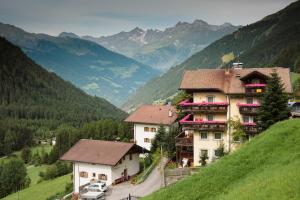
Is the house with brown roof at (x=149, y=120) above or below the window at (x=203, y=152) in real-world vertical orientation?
above

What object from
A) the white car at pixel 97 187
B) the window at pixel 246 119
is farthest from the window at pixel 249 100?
the white car at pixel 97 187

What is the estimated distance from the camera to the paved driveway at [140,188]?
57781 millimetres

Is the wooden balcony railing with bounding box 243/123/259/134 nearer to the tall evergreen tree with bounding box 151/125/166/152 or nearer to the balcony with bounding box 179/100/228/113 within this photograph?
the balcony with bounding box 179/100/228/113

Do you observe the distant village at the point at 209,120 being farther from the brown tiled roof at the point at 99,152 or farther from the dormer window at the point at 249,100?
the brown tiled roof at the point at 99,152

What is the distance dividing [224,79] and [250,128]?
26.9 feet

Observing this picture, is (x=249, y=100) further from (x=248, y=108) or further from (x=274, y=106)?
(x=274, y=106)

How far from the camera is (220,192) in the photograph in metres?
33.2

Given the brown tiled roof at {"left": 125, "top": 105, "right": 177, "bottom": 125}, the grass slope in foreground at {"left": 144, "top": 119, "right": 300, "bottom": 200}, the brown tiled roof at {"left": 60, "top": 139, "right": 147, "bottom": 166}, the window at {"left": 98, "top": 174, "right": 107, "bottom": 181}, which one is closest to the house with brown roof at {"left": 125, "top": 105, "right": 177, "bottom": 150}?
the brown tiled roof at {"left": 125, "top": 105, "right": 177, "bottom": 125}

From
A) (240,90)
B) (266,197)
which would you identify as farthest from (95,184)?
(266,197)

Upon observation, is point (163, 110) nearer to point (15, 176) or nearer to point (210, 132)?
point (210, 132)

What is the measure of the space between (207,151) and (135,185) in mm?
11126

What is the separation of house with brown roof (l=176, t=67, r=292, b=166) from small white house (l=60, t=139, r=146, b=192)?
36.2 ft

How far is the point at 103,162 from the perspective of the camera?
6744 cm

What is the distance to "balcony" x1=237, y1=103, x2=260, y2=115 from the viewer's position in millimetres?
58156
